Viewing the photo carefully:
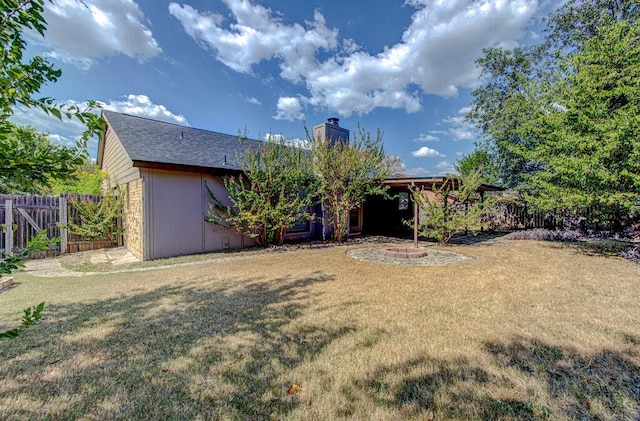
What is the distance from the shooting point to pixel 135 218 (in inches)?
342

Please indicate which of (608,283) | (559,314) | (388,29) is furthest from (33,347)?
(388,29)

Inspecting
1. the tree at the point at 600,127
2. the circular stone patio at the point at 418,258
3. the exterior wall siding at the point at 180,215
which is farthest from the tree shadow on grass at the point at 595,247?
the exterior wall siding at the point at 180,215

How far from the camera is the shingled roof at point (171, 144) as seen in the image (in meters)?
8.13

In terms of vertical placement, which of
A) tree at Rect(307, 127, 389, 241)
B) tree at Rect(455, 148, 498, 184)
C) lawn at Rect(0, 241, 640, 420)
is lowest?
lawn at Rect(0, 241, 640, 420)

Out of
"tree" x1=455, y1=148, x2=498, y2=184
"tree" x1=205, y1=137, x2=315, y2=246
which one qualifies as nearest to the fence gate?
"tree" x1=205, y1=137, x2=315, y2=246

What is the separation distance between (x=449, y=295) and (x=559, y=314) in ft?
4.60

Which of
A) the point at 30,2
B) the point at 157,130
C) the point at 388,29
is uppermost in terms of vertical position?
the point at 388,29

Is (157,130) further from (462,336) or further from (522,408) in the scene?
(522,408)

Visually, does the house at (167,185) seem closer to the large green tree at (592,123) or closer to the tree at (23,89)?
the tree at (23,89)

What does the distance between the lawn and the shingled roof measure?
4099mm

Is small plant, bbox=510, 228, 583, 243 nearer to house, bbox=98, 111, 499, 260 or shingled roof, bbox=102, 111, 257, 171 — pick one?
house, bbox=98, 111, 499, 260

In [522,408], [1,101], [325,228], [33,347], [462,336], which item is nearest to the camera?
[1,101]

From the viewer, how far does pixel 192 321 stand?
11.9 feet

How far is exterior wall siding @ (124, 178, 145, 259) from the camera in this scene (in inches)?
315
